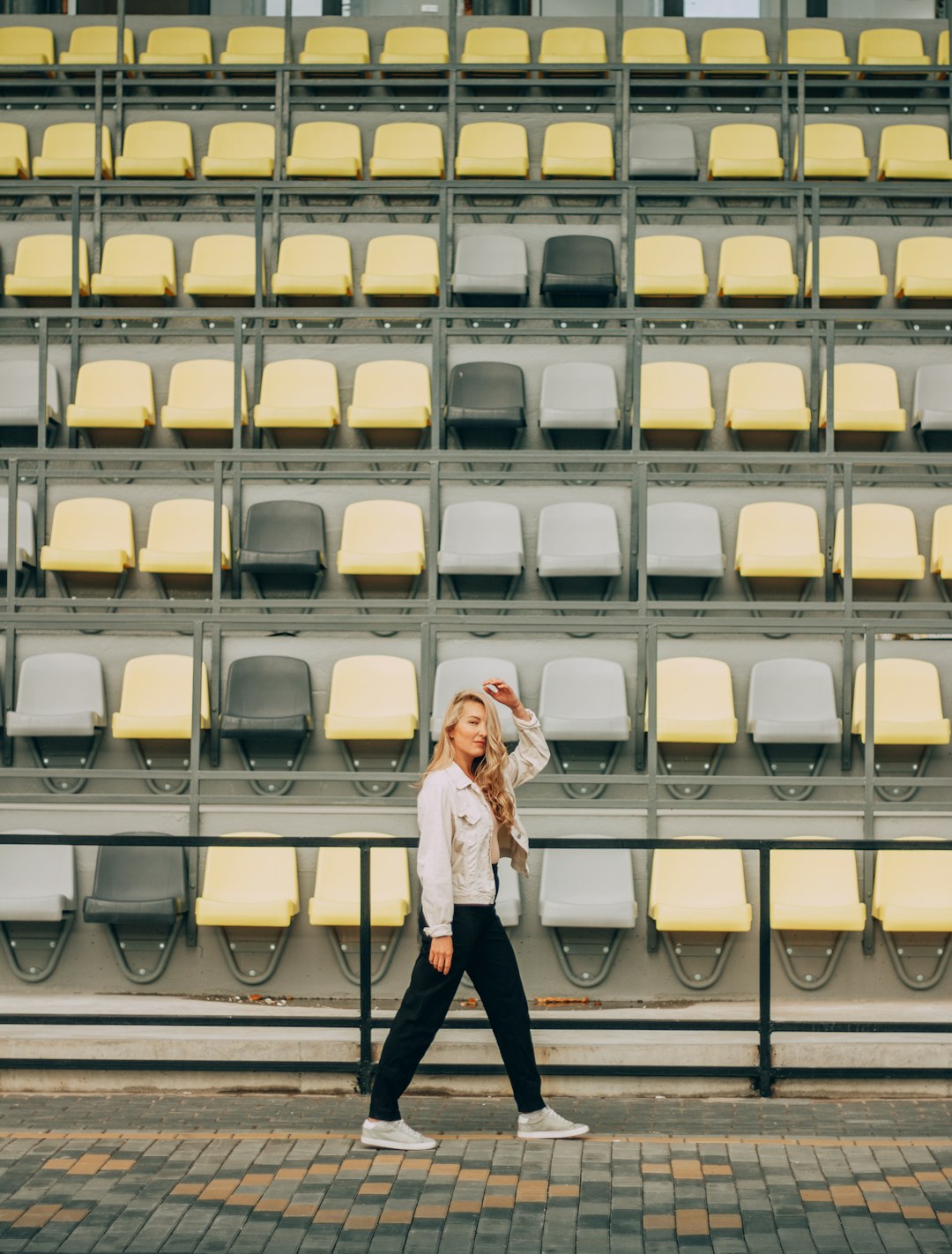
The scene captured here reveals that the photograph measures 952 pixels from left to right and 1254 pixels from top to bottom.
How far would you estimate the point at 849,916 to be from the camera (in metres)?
6.16

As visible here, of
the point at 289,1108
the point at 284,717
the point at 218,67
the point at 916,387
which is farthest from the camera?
the point at 218,67

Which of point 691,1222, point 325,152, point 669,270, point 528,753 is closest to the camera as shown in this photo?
point 691,1222

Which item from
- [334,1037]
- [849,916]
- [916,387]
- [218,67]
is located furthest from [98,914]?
[218,67]

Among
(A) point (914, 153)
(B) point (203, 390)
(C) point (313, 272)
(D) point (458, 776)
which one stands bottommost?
(D) point (458, 776)

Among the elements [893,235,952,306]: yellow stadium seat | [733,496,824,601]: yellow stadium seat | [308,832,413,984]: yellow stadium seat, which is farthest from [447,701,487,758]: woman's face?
[893,235,952,306]: yellow stadium seat

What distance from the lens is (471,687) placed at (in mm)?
7355

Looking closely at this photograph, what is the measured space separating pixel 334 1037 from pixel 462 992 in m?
0.61

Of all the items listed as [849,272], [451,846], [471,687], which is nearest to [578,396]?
[849,272]

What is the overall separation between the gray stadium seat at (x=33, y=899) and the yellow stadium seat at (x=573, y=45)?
9.16m

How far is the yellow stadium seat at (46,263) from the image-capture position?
10367 millimetres

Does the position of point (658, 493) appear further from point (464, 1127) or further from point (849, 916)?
point (464, 1127)

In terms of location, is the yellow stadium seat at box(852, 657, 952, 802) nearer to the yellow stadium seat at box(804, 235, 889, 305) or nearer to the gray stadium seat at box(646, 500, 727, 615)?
the gray stadium seat at box(646, 500, 727, 615)

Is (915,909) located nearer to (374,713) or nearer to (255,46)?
(374,713)

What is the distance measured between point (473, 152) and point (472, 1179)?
904cm
